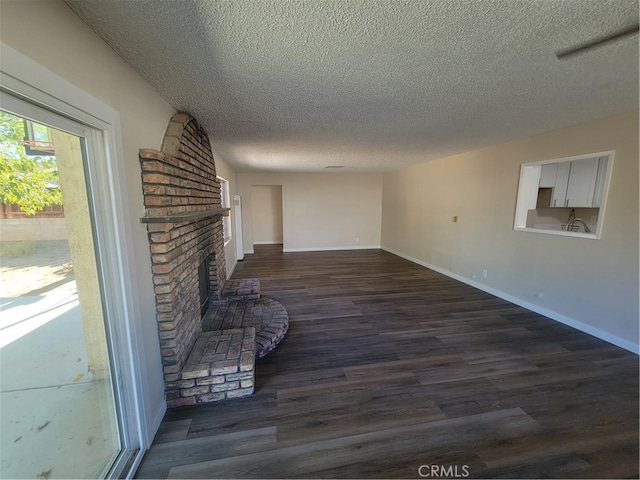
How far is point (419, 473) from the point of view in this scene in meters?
1.39

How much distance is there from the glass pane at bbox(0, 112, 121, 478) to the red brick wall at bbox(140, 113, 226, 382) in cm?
35

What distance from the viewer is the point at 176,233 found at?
1.82 metres

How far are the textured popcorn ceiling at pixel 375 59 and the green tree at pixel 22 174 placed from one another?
0.58 metres

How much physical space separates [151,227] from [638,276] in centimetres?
422

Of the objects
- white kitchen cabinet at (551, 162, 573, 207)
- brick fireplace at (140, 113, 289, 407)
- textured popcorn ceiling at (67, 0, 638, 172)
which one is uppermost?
textured popcorn ceiling at (67, 0, 638, 172)

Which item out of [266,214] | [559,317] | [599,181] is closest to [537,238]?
[559,317]

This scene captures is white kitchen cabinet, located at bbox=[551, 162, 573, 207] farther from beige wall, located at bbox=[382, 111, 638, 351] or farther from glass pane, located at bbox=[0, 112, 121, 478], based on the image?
glass pane, located at bbox=[0, 112, 121, 478]

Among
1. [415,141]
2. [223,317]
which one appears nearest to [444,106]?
[415,141]

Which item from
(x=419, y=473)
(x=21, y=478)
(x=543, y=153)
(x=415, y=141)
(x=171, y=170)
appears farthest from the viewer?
(x=415, y=141)

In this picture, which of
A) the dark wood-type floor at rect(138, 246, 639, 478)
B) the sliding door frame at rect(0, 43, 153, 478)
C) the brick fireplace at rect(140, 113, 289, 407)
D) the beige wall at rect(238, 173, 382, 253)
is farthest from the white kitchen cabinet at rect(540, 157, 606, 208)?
the sliding door frame at rect(0, 43, 153, 478)

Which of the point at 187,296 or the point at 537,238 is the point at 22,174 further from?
the point at 537,238

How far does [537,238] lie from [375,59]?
3304 mm

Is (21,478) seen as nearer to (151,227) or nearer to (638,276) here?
(151,227)

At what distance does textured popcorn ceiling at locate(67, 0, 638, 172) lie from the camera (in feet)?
3.56
